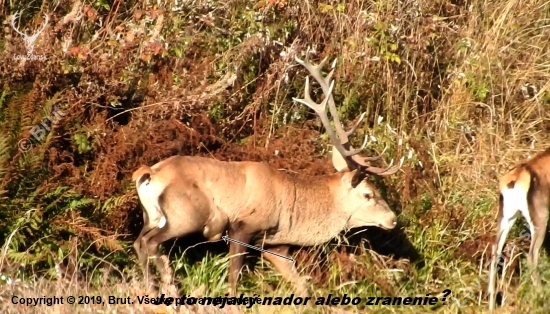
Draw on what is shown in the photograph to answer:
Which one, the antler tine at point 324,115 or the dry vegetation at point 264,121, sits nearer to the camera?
the dry vegetation at point 264,121

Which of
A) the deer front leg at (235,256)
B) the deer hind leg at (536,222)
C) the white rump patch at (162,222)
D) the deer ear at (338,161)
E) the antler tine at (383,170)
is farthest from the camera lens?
the deer ear at (338,161)

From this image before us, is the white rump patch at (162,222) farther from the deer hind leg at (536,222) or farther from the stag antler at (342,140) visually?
the deer hind leg at (536,222)

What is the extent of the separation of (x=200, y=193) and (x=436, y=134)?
289cm

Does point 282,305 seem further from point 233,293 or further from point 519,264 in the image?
point 519,264

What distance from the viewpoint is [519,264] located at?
8.45m

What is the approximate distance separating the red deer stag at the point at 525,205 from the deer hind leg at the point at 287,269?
4.54ft

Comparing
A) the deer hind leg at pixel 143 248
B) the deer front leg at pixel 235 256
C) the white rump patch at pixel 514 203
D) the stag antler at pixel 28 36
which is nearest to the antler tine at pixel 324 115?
the deer front leg at pixel 235 256

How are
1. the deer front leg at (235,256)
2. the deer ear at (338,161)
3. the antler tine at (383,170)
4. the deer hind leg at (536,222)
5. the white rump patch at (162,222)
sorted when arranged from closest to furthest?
the white rump patch at (162,222), the deer front leg at (235,256), the deer hind leg at (536,222), the antler tine at (383,170), the deer ear at (338,161)

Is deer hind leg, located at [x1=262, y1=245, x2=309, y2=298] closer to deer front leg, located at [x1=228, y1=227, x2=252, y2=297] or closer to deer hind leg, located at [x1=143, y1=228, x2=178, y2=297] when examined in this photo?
deer front leg, located at [x1=228, y1=227, x2=252, y2=297]

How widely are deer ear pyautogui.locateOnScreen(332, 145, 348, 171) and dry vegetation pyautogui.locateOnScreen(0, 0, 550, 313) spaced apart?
0.72 ft

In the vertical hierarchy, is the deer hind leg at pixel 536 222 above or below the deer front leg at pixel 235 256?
above

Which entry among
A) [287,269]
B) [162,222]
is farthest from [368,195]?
[162,222]

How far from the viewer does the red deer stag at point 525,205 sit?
805 centimetres

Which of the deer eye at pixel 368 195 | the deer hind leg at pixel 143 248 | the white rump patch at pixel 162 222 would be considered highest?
the deer eye at pixel 368 195
